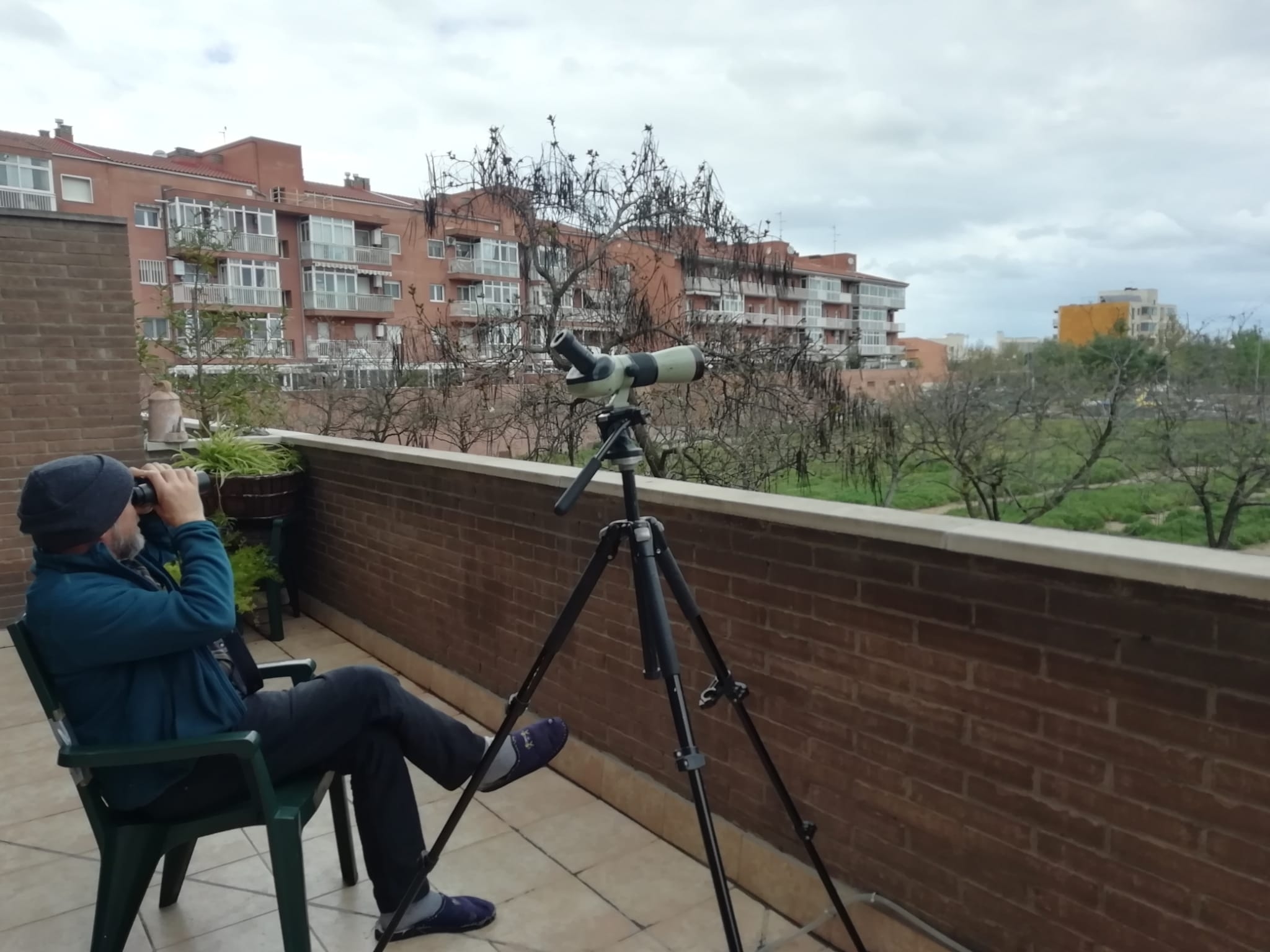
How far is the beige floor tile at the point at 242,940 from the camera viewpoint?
2354mm

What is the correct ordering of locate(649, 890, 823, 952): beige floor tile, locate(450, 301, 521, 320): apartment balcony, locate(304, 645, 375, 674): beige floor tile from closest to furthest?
locate(649, 890, 823, 952): beige floor tile
locate(304, 645, 375, 674): beige floor tile
locate(450, 301, 521, 320): apartment balcony

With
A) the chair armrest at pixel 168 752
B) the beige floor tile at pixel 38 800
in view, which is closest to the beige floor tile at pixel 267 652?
the beige floor tile at pixel 38 800

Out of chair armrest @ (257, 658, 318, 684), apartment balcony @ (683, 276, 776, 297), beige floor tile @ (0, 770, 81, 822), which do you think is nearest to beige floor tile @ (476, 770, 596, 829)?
chair armrest @ (257, 658, 318, 684)

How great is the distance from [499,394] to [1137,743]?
8168mm

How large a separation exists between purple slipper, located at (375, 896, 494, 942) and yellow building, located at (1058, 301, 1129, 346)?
12.7 m

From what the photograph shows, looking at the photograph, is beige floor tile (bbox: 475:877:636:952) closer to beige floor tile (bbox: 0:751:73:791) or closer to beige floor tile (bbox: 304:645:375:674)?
beige floor tile (bbox: 0:751:73:791)

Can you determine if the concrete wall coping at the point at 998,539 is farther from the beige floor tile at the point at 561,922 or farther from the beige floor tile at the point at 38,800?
the beige floor tile at the point at 38,800

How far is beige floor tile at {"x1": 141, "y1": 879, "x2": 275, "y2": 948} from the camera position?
2.43m

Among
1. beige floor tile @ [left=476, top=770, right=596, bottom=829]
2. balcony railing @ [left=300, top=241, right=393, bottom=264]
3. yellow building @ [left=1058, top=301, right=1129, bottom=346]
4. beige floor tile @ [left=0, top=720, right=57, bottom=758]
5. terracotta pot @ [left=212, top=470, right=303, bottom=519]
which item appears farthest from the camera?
balcony railing @ [left=300, top=241, right=393, bottom=264]

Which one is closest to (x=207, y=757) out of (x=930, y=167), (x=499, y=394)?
(x=499, y=394)

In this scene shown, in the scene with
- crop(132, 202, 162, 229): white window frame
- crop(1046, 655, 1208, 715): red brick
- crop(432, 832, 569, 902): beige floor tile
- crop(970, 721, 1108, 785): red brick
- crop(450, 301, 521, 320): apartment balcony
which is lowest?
crop(432, 832, 569, 902): beige floor tile

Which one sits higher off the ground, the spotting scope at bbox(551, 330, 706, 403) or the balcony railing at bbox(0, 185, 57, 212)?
the balcony railing at bbox(0, 185, 57, 212)

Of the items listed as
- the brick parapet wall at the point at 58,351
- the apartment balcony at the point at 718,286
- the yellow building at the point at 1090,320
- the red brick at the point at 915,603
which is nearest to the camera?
the red brick at the point at 915,603

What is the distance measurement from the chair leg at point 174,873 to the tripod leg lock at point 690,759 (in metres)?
1.52
